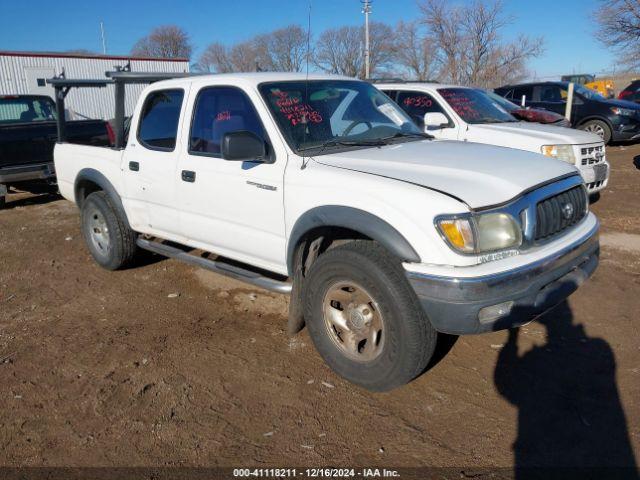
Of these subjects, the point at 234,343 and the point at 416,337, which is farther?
the point at 234,343

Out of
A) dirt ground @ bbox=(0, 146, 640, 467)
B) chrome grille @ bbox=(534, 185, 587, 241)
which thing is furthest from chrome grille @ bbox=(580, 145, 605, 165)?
chrome grille @ bbox=(534, 185, 587, 241)

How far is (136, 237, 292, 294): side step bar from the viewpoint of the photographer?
3.79 m

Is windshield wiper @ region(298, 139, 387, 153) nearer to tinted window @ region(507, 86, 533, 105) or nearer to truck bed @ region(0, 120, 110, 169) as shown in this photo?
truck bed @ region(0, 120, 110, 169)

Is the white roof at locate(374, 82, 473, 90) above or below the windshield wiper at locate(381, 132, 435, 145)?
above

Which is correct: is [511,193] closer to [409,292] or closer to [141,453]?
[409,292]

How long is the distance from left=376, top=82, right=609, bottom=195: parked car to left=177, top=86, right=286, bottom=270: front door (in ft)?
10.2

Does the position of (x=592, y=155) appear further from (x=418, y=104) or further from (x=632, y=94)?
(x=632, y=94)

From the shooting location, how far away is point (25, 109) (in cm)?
985

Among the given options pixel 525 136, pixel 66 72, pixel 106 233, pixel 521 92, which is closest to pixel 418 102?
pixel 525 136

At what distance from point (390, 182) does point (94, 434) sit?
85.9 inches

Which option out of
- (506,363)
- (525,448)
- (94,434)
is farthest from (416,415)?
(94,434)

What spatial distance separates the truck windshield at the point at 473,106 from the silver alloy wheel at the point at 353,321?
5.17 metres

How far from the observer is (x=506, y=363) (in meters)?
3.58

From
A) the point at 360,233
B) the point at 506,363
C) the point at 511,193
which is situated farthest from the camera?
the point at 506,363
